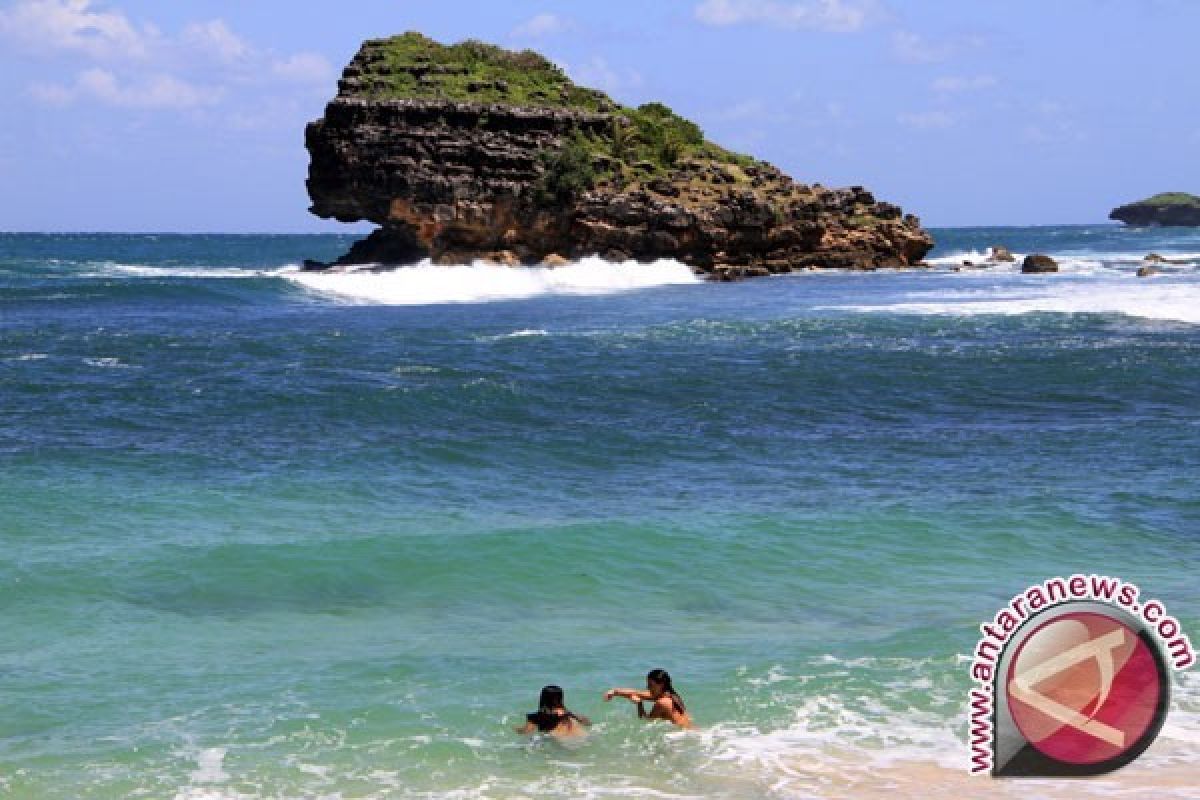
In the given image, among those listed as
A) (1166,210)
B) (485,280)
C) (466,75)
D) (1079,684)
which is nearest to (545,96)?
(466,75)

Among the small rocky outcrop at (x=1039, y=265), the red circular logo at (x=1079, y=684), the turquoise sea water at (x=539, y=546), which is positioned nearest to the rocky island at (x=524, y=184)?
the small rocky outcrop at (x=1039, y=265)

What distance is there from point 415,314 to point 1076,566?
30651mm

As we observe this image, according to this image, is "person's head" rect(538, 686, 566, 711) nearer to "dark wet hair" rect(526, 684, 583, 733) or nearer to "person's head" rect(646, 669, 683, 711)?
"dark wet hair" rect(526, 684, 583, 733)

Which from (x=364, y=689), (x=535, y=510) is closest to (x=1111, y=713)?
(x=364, y=689)

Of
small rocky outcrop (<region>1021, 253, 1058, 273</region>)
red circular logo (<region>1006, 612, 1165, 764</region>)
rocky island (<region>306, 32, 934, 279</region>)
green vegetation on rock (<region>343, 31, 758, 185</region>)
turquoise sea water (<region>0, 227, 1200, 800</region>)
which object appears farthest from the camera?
small rocky outcrop (<region>1021, 253, 1058, 273</region>)

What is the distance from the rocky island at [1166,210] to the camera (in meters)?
186

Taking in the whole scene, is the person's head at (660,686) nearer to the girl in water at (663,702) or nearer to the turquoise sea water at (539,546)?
the girl in water at (663,702)

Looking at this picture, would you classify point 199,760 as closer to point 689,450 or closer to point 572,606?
point 572,606

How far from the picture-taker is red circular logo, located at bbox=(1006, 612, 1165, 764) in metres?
8.48

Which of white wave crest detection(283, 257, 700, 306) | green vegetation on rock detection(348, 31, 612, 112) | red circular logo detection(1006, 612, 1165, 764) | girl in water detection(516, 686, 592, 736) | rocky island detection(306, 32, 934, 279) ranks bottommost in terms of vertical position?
girl in water detection(516, 686, 592, 736)

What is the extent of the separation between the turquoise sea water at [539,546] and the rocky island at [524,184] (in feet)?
80.1

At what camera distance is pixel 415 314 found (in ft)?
142

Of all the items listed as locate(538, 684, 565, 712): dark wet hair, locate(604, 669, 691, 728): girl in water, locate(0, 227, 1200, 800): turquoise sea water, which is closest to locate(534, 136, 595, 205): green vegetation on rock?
locate(0, 227, 1200, 800): turquoise sea water

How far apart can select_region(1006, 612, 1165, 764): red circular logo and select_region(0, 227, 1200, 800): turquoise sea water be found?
757mm
